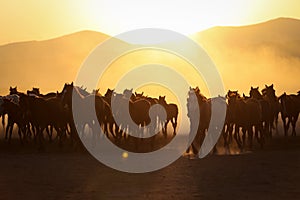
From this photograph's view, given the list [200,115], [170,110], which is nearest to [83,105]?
[200,115]

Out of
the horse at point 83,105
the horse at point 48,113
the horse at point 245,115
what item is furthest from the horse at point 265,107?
the horse at point 48,113

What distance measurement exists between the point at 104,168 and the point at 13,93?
21.5 m

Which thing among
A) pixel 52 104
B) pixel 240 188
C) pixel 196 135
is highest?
pixel 52 104

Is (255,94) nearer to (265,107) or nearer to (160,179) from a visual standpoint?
(265,107)

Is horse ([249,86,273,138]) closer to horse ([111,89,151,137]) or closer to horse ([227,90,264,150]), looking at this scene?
horse ([227,90,264,150])

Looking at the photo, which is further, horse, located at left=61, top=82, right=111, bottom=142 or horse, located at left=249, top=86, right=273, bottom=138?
horse, located at left=249, top=86, right=273, bottom=138

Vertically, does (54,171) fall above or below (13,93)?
below

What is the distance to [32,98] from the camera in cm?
3075

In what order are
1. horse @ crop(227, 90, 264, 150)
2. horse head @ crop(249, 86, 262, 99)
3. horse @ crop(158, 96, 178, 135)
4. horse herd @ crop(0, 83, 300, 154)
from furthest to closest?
horse @ crop(158, 96, 178, 135)
horse head @ crop(249, 86, 262, 99)
horse @ crop(227, 90, 264, 150)
horse herd @ crop(0, 83, 300, 154)

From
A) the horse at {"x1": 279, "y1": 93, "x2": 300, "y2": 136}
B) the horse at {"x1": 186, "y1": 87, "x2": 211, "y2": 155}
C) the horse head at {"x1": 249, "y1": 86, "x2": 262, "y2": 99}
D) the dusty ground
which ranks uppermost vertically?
the horse head at {"x1": 249, "y1": 86, "x2": 262, "y2": 99}

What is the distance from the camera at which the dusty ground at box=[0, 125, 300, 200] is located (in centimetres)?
1452

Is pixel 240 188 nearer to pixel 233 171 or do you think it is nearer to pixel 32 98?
pixel 233 171

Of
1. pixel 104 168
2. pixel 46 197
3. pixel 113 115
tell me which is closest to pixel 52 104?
pixel 113 115

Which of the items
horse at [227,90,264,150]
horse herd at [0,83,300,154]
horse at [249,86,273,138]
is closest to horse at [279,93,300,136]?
horse herd at [0,83,300,154]
